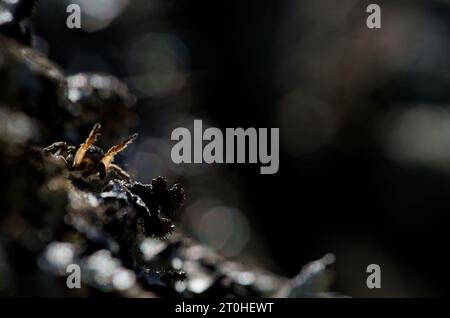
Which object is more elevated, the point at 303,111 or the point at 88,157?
the point at 303,111

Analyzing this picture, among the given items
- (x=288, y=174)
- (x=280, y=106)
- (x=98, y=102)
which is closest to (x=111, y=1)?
(x=280, y=106)

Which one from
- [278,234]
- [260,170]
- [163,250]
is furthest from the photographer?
[260,170]

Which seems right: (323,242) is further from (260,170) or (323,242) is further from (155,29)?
(155,29)

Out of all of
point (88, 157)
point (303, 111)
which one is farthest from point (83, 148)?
point (303, 111)

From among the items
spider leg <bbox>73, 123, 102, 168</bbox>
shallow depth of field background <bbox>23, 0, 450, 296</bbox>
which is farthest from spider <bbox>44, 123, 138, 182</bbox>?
shallow depth of field background <bbox>23, 0, 450, 296</bbox>

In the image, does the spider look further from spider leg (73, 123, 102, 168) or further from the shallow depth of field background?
the shallow depth of field background

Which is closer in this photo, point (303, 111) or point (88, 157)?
point (88, 157)

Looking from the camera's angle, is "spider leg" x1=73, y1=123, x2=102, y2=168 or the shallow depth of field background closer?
"spider leg" x1=73, y1=123, x2=102, y2=168

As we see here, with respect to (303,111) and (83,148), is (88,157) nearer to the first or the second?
(83,148)
